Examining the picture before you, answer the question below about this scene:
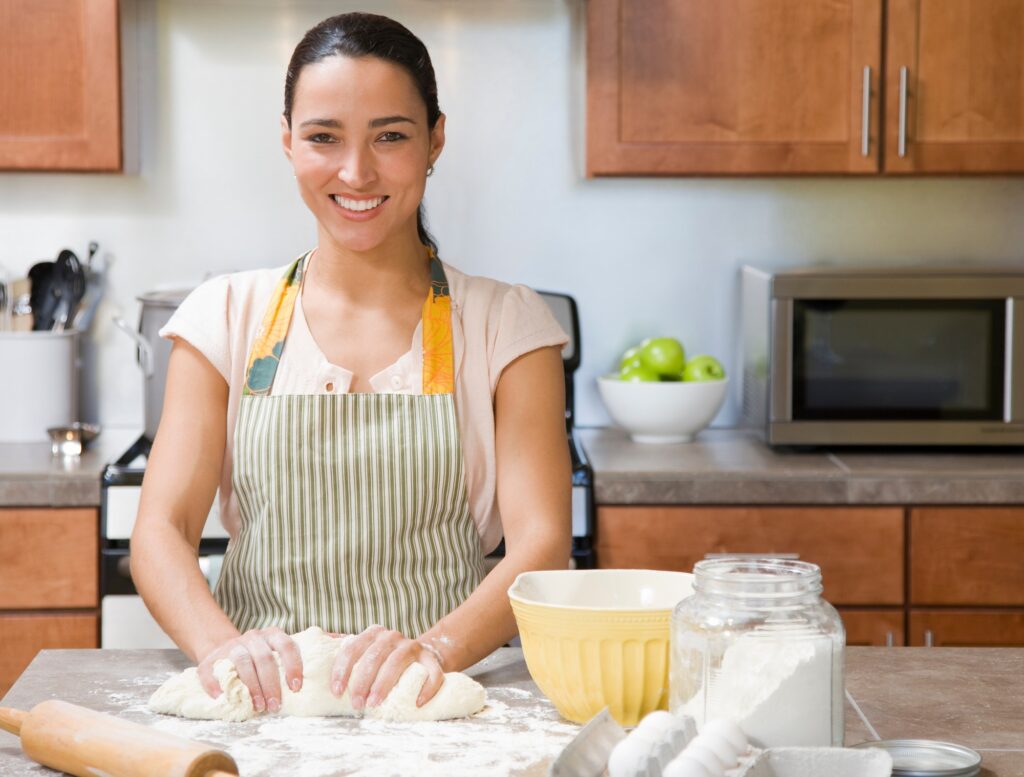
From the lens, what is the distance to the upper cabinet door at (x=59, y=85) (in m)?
2.56

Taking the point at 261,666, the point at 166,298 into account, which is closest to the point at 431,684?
the point at 261,666

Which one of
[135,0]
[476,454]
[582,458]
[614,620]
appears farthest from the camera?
[135,0]

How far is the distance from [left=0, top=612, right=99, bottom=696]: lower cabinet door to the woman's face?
3.66 feet

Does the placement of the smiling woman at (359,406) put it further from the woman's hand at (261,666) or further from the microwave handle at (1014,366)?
the microwave handle at (1014,366)

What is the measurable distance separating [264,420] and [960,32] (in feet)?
5.49

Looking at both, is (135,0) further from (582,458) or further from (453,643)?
(453,643)

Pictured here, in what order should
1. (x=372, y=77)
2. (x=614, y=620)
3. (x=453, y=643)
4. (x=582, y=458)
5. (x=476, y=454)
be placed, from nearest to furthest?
(x=614, y=620), (x=453, y=643), (x=372, y=77), (x=476, y=454), (x=582, y=458)

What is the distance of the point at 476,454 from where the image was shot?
1.64 meters

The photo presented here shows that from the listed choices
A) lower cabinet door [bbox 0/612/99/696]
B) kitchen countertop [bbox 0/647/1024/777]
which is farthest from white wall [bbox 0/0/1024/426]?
kitchen countertop [bbox 0/647/1024/777]

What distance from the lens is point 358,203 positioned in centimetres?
154

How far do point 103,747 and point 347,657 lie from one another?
26 cm

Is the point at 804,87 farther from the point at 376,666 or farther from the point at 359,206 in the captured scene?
the point at 376,666

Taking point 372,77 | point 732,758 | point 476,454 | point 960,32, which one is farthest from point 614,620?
point 960,32

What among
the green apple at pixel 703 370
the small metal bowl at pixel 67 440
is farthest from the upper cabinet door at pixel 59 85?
the green apple at pixel 703 370
